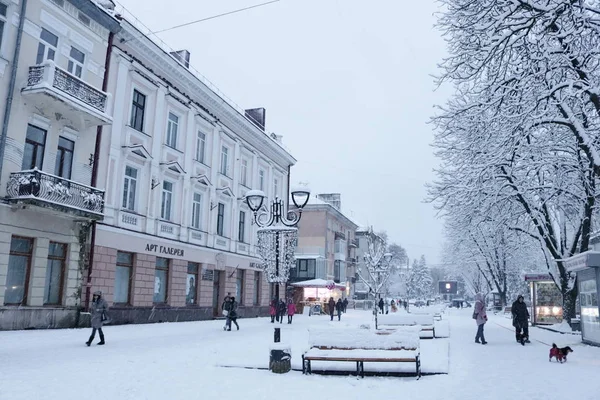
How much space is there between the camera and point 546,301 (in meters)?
28.0

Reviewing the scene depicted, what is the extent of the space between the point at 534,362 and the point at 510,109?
6558mm

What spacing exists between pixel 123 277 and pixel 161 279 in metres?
2.99

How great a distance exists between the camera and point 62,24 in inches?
748

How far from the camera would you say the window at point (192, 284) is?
27469mm

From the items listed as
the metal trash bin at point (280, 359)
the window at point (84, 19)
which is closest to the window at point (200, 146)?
the window at point (84, 19)

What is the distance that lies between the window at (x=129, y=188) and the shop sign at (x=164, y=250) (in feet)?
6.67

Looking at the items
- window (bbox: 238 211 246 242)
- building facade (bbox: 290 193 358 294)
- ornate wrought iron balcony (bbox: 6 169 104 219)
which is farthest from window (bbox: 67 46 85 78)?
building facade (bbox: 290 193 358 294)

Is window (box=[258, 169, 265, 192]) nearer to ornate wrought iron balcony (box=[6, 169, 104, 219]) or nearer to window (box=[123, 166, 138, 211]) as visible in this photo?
window (box=[123, 166, 138, 211])

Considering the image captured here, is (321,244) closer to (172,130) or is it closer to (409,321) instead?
(172,130)

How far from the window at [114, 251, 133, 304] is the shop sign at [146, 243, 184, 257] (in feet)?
3.60

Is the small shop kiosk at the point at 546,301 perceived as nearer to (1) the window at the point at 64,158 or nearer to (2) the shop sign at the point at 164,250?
(2) the shop sign at the point at 164,250

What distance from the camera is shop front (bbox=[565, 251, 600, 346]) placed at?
1572 centimetres

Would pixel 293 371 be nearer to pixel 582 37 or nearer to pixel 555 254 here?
pixel 582 37

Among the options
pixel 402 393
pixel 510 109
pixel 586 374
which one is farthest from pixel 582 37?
pixel 402 393
